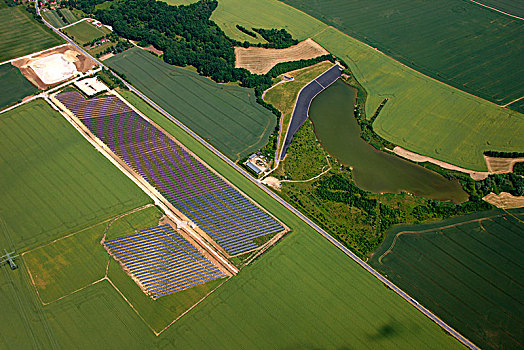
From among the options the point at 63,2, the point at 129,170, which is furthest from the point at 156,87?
the point at 63,2

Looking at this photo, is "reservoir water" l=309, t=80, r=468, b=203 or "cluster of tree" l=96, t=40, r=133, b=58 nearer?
"reservoir water" l=309, t=80, r=468, b=203

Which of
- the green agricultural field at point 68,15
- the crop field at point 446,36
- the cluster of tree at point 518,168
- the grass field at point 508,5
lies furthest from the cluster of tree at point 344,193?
the grass field at point 508,5

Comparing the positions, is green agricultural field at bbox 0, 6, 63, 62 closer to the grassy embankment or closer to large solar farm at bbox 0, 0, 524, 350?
large solar farm at bbox 0, 0, 524, 350

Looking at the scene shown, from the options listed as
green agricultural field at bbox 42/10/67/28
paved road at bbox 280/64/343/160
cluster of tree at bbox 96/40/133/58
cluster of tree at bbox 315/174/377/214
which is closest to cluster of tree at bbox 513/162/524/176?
cluster of tree at bbox 315/174/377/214

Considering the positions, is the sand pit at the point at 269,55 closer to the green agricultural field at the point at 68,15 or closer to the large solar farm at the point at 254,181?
the large solar farm at the point at 254,181

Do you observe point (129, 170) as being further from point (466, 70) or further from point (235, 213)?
point (466, 70)

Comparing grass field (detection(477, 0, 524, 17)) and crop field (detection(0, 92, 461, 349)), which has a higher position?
grass field (detection(477, 0, 524, 17))
